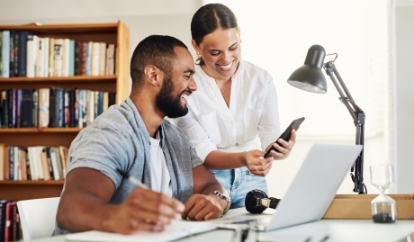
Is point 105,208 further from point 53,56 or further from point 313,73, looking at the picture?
point 53,56

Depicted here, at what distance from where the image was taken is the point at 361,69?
3721mm

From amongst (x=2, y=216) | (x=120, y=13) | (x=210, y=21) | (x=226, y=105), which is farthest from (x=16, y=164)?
(x=210, y=21)

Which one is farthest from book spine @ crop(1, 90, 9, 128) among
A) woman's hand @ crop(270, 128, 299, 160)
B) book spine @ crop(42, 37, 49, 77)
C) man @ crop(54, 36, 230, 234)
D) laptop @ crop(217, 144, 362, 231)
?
laptop @ crop(217, 144, 362, 231)

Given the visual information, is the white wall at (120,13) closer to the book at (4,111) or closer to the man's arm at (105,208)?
the book at (4,111)

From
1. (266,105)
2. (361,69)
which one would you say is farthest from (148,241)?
(361,69)

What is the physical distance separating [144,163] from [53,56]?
8.02 feet

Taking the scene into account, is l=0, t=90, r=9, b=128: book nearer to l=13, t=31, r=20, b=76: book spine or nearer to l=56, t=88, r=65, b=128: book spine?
l=13, t=31, r=20, b=76: book spine

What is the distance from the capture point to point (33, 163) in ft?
12.2

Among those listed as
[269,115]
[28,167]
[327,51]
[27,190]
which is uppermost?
[327,51]

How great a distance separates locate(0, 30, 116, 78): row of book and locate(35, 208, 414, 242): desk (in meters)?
2.65

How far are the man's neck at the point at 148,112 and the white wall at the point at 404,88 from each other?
2191 millimetres

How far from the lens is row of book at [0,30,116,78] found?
3.71 metres

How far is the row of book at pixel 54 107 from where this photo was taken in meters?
3.70

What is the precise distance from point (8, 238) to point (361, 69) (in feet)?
8.59
